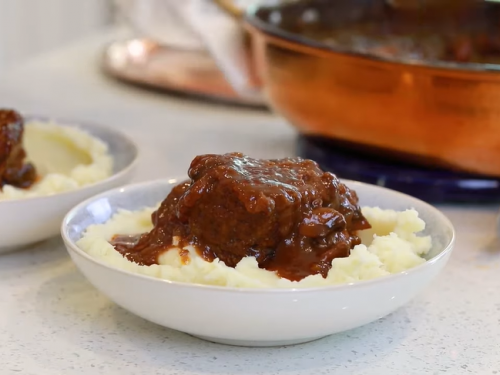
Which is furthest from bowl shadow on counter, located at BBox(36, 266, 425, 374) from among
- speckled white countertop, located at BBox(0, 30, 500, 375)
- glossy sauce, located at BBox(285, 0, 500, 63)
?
glossy sauce, located at BBox(285, 0, 500, 63)

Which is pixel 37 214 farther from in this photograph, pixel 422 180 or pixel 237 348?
pixel 422 180

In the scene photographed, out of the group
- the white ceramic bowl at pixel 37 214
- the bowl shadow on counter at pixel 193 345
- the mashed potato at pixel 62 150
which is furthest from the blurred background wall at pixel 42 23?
the bowl shadow on counter at pixel 193 345

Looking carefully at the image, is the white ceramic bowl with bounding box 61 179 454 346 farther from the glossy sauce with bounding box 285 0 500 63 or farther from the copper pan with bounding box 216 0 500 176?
the glossy sauce with bounding box 285 0 500 63

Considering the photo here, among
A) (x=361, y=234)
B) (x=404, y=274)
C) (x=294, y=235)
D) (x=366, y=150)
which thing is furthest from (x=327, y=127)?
(x=404, y=274)

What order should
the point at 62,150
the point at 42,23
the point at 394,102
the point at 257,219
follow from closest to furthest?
the point at 257,219 < the point at 394,102 < the point at 62,150 < the point at 42,23

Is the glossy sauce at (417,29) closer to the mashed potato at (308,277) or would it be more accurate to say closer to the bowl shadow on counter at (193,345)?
the mashed potato at (308,277)

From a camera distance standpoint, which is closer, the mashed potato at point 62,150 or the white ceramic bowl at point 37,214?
the white ceramic bowl at point 37,214

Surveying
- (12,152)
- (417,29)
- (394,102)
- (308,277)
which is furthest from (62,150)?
(417,29)
